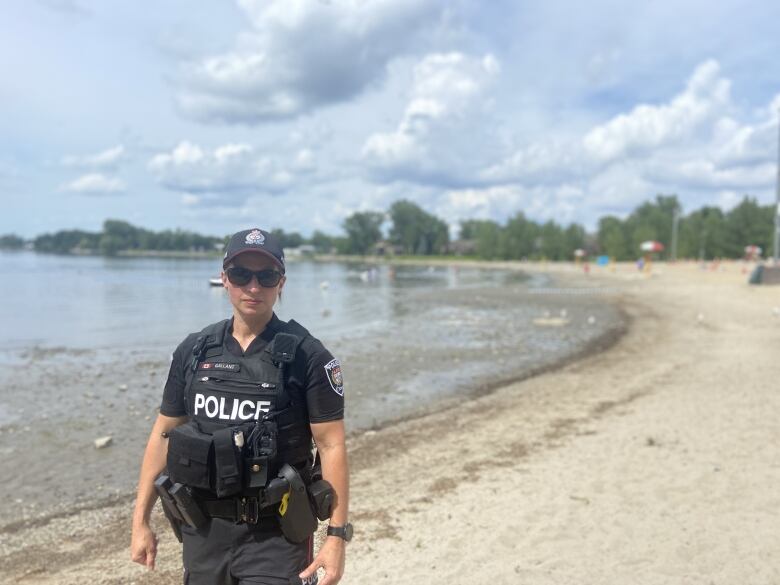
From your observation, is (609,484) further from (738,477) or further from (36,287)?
(36,287)

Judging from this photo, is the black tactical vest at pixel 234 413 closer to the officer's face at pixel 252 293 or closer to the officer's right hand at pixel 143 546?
the officer's face at pixel 252 293

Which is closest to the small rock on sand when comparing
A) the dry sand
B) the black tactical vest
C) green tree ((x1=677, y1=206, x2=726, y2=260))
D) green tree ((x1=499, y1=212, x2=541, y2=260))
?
the dry sand

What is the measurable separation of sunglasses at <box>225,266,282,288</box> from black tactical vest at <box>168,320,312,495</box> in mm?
238

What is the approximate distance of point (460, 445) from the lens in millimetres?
7957

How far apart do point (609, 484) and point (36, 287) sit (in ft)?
166

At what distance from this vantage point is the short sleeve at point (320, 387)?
2537mm

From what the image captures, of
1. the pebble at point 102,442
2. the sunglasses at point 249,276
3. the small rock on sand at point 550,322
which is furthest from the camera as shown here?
the small rock on sand at point 550,322

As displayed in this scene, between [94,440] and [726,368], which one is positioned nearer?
[94,440]

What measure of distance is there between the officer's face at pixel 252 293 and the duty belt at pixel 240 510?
78cm

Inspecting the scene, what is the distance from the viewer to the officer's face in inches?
103

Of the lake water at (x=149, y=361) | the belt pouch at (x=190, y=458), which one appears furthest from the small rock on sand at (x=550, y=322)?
the belt pouch at (x=190, y=458)

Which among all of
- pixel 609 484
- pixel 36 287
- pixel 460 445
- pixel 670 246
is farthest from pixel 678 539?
pixel 670 246

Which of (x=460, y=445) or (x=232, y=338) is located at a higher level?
(x=232, y=338)

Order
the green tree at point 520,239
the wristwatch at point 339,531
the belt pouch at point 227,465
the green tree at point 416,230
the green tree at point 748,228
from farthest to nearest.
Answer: the green tree at point 416,230
the green tree at point 520,239
the green tree at point 748,228
the wristwatch at point 339,531
the belt pouch at point 227,465
